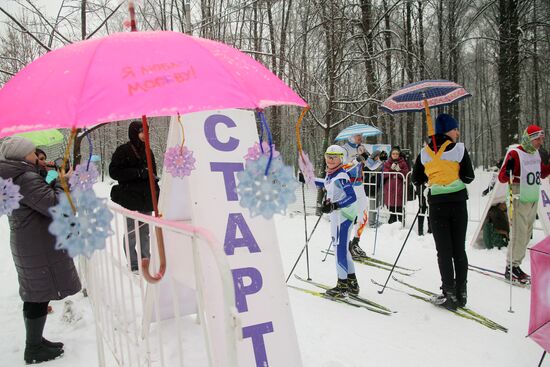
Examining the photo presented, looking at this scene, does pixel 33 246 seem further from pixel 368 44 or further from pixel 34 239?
pixel 368 44

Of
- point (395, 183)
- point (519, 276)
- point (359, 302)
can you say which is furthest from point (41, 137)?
point (395, 183)

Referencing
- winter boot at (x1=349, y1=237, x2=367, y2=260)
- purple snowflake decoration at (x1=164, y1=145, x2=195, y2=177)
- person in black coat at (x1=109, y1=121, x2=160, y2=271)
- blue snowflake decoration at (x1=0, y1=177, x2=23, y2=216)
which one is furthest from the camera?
winter boot at (x1=349, y1=237, x2=367, y2=260)

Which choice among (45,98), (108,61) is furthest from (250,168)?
(45,98)

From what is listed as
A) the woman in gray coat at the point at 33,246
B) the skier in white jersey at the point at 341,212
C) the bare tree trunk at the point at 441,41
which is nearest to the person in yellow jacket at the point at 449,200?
the skier in white jersey at the point at 341,212

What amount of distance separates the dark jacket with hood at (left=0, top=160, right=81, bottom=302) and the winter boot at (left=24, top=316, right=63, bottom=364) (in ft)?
0.78

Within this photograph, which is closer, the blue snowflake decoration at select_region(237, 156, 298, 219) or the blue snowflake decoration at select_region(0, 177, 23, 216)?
the blue snowflake decoration at select_region(237, 156, 298, 219)

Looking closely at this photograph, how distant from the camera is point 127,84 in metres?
1.25

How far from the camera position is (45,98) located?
1.29m

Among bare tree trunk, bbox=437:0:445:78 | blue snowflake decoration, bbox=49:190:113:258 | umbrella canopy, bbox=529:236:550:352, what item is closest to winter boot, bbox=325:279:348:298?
umbrella canopy, bbox=529:236:550:352

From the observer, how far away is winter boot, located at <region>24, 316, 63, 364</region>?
316cm

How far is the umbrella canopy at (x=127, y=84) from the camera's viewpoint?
121cm

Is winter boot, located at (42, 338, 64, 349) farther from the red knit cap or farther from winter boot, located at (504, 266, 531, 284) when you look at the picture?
the red knit cap

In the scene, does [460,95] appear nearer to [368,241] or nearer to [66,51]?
[368,241]

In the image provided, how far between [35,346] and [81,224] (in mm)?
2596
